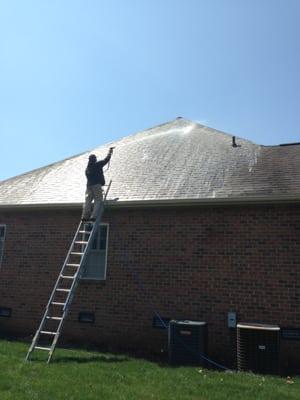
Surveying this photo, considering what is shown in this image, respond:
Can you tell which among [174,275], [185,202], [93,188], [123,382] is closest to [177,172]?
[185,202]

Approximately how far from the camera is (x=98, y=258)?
11.0 meters

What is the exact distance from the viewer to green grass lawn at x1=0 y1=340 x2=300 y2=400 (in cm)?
593

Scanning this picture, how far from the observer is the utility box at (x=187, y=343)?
828 centimetres

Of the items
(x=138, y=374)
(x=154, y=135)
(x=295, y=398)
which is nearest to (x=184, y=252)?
(x=138, y=374)

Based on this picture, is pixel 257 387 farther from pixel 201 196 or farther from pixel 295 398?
pixel 201 196

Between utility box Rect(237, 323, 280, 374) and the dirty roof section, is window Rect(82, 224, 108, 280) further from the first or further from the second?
utility box Rect(237, 323, 280, 374)

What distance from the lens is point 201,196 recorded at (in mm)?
10031

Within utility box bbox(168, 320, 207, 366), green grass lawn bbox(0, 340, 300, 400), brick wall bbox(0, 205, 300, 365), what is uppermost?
brick wall bbox(0, 205, 300, 365)

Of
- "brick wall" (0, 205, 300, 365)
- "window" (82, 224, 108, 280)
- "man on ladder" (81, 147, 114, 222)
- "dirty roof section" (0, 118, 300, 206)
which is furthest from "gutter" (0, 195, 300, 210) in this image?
"window" (82, 224, 108, 280)

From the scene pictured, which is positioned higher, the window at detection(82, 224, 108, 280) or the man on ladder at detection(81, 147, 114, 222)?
the man on ladder at detection(81, 147, 114, 222)

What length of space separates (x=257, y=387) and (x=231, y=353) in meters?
2.57

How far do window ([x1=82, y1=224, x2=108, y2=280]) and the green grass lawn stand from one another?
9.48 feet

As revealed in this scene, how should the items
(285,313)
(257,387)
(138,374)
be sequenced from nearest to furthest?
(257,387)
(138,374)
(285,313)

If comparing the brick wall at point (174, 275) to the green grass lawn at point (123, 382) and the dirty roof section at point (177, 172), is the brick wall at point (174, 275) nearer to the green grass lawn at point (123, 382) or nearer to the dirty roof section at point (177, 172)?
the dirty roof section at point (177, 172)
